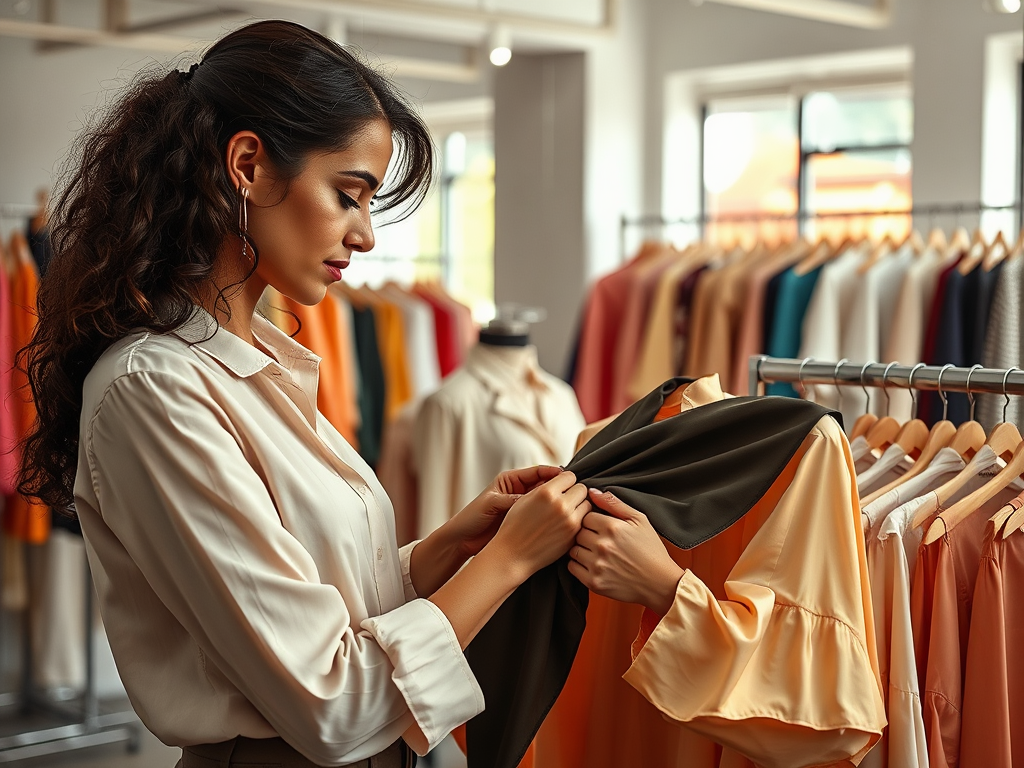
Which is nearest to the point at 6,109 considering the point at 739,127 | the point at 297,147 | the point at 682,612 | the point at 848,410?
the point at 739,127

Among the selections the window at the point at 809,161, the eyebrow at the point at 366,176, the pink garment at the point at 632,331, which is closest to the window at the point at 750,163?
the window at the point at 809,161

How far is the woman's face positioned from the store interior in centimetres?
255

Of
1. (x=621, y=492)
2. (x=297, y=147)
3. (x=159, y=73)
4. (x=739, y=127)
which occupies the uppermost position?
(x=739, y=127)

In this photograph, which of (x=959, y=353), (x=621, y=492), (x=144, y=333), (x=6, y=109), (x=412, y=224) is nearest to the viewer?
(x=144, y=333)

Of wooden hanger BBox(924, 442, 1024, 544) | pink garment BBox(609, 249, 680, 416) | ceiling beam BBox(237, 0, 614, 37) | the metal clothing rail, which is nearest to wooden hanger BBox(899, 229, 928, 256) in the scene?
pink garment BBox(609, 249, 680, 416)

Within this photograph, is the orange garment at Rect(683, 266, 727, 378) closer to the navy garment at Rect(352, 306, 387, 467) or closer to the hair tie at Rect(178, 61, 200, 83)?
the navy garment at Rect(352, 306, 387, 467)

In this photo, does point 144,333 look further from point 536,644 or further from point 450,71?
point 450,71

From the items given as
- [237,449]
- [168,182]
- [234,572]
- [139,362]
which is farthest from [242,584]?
[168,182]

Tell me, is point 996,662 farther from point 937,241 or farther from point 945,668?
point 937,241

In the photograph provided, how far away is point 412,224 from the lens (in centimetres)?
630

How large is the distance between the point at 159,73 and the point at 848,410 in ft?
8.38

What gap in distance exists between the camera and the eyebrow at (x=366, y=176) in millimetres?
1407

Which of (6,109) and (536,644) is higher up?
(6,109)

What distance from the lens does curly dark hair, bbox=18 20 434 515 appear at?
134cm
